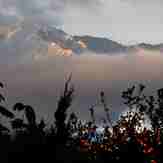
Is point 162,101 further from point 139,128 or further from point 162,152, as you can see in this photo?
point 162,152

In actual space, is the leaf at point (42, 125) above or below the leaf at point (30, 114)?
below

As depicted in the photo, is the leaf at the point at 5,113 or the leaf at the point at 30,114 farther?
the leaf at the point at 5,113

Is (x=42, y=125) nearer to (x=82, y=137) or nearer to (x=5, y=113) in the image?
(x=5, y=113)

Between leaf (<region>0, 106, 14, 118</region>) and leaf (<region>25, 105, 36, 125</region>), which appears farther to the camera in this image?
leaf (<region>0, 106, 14, 118</region>)

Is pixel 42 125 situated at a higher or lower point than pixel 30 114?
lower

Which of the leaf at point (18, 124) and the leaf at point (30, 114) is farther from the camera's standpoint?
the leaf at point (18, 124)

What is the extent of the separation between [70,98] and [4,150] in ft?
9.21

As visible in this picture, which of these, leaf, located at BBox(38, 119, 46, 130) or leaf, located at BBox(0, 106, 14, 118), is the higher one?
leaf, located at BBox(0, 106, 14, 118)

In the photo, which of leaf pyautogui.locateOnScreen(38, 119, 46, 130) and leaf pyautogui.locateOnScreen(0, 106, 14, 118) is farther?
leaf pyautogui.locateOnScreen(0, 106, 14, 118)

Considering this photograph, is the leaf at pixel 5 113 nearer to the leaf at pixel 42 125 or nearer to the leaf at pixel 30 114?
the leaf at pixel 30 114

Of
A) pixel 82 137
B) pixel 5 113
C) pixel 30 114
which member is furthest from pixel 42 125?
pixel 82 137

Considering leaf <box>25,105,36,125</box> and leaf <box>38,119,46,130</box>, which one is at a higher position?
leaf <box>25,105,36,125</box>

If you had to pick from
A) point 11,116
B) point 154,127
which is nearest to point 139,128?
point 154,127

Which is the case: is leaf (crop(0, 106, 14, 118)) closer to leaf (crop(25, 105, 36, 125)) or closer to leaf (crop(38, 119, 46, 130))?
leaf (crop(25, 105, 36, 125))
